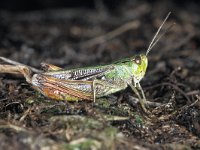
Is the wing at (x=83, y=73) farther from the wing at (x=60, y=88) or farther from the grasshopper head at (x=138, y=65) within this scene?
the grasshopper head at (x=138, y=65)

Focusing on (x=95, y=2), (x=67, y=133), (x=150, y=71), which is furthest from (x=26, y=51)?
(x=67, y=133)

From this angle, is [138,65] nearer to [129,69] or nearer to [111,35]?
[129,69]

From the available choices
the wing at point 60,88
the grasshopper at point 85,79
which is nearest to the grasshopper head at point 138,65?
the grasshopper at point 85,79

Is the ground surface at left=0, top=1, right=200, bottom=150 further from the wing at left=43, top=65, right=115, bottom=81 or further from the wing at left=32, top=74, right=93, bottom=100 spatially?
the wing at left=43, top=65, right=115, bottom=81

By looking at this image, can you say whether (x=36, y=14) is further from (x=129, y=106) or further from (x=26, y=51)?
(x=129, y=106)

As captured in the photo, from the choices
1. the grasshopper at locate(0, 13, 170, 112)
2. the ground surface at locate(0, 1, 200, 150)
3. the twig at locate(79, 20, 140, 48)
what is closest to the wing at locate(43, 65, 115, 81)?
the grasshopper at locate(0, 13, 170, 112)

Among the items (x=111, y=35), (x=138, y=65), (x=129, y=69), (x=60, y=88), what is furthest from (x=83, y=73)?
(x=111, y=35)
